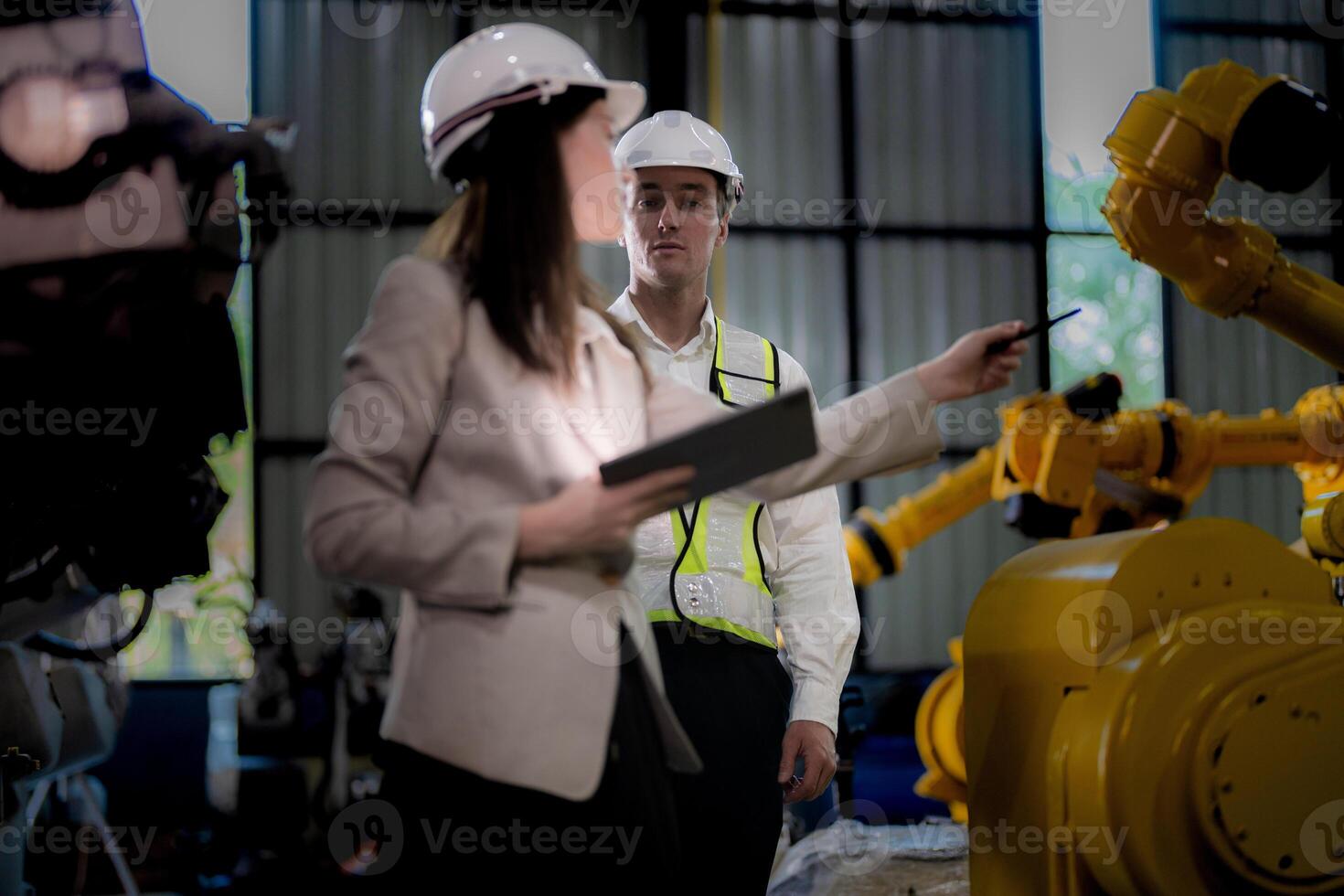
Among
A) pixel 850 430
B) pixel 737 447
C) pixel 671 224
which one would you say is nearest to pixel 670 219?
pixel 671 224

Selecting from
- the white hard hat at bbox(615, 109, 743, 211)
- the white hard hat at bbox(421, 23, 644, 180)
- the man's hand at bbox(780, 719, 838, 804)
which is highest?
the white hard hat at bbox(615, 109, 743, 211)

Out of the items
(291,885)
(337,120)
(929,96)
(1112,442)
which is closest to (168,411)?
(1112,442)

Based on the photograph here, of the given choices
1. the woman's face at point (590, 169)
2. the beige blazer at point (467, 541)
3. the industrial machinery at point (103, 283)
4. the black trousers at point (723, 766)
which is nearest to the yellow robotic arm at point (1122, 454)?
the black trousers at point (723, 766)

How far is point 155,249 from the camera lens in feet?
7.91

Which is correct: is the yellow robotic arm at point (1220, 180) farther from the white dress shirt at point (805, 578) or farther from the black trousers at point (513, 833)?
the black trousers at point (513, 833)

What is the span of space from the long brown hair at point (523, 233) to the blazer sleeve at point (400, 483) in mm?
70

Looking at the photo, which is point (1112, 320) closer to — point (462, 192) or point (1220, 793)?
point (1220, 793)

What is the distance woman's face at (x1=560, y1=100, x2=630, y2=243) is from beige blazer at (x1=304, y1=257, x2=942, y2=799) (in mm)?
171

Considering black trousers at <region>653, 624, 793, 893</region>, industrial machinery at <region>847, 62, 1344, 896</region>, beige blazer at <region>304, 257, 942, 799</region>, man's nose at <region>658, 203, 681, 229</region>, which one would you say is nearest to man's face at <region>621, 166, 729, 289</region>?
man's nose at <region>658, 203, 681, 229</region>

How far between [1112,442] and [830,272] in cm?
465

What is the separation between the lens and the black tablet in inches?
50.7

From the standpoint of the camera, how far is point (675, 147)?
2.41 m

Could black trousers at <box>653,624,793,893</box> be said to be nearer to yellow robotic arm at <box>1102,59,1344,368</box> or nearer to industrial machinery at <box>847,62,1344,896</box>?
industrial machinery at <box>847,62,1344,896</box>

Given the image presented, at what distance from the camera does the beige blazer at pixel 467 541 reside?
1283 mm
